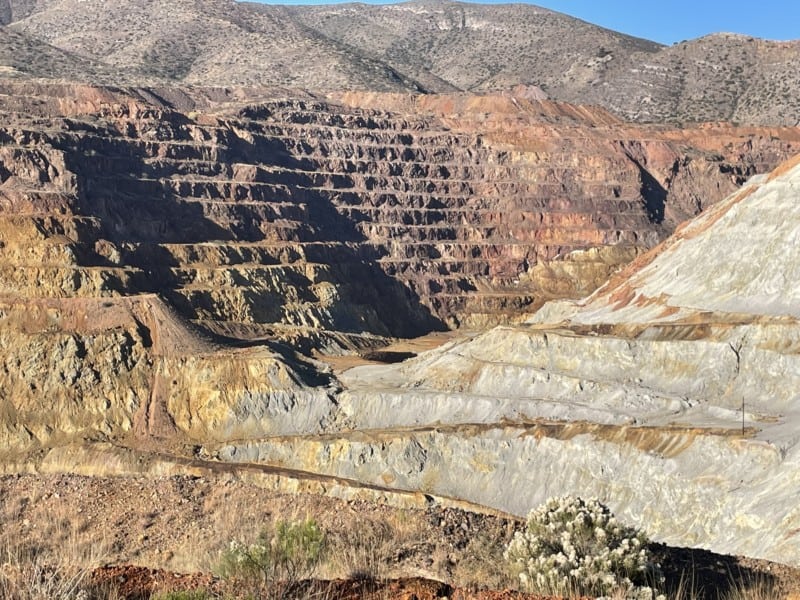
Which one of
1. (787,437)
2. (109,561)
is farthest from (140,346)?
(109,561)

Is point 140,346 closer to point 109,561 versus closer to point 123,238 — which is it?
point 123,238

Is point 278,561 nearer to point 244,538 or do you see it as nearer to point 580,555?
point 244,538

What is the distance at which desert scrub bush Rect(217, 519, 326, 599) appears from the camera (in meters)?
16.3

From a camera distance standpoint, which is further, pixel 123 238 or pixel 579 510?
pixel 123 238

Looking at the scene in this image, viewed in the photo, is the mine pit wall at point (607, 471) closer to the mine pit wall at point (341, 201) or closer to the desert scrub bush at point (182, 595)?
the desert scrub bush at point (182, 595)

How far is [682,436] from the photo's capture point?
56.8 m

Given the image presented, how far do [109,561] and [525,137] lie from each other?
16197cm

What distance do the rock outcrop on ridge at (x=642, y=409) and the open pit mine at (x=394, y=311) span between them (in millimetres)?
192

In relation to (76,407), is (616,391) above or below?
above

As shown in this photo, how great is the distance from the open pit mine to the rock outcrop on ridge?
0.63 ft

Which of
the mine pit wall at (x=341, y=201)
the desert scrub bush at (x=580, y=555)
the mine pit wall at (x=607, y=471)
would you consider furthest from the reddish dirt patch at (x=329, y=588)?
the mine pit wall at (x=341, y=201)

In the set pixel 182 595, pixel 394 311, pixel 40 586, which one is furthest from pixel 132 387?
pixel 182 595

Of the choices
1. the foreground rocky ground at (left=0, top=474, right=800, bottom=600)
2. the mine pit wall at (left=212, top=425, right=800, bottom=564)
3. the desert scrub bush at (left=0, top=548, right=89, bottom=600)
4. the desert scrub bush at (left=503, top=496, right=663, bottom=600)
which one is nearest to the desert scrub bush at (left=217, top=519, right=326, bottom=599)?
the foreground rocky ground at (left=0, top=474, right=800, bottom=600)

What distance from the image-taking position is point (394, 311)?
14700 centimetres
